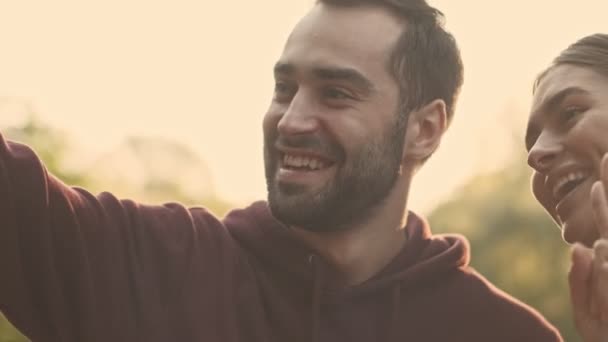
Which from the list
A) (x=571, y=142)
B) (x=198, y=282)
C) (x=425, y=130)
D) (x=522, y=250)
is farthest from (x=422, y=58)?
(x=522, y=250)

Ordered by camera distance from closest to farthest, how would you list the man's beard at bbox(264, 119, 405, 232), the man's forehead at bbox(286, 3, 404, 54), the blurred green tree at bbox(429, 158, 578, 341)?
the man's beard at bbox(264, 119, 405, 232)
the man's forehead at bbox(286, 3, 404, 54)
the blurred green tree at bbox(429, 158, 578, 341)

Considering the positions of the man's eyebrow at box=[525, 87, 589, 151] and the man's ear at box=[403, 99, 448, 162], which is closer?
the man's eyebrow at box=[525, 87, 589, 151]

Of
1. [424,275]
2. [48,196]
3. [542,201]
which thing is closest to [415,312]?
[424,275]

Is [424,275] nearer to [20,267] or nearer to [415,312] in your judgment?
[415,312]

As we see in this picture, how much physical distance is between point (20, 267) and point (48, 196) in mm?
288

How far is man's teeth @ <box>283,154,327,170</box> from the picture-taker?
551 centimetres

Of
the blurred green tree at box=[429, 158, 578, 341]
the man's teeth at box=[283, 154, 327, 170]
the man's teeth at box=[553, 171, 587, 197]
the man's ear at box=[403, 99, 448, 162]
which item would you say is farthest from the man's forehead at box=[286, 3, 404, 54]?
the blurred green tree at box=[429, 158, 578, 341]

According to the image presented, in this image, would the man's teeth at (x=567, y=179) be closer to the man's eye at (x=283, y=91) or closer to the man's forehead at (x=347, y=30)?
the man's forehead at (x=347, y=30)

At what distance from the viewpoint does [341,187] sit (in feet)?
18.2

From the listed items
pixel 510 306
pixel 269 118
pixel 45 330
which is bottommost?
pixel 510 306

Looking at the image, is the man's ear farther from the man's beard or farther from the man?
the man's beard

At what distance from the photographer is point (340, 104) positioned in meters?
5.57

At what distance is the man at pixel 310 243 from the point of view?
4961mm

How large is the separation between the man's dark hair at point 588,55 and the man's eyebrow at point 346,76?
2.39ft
